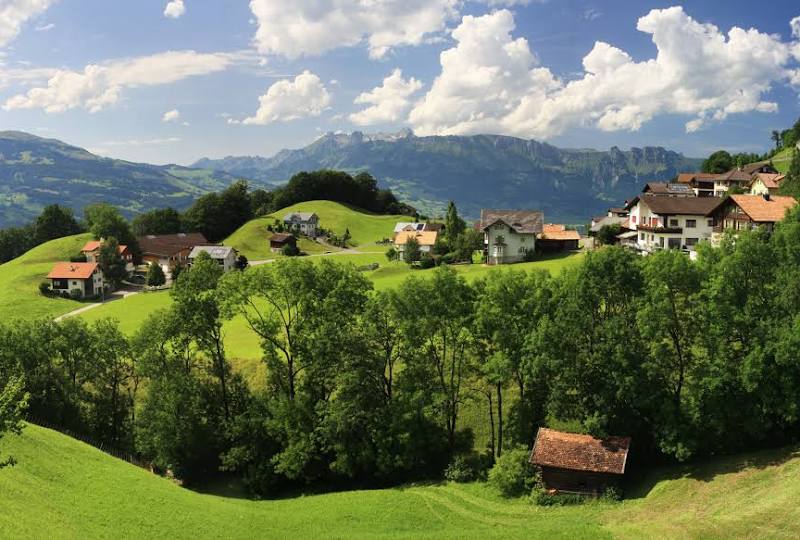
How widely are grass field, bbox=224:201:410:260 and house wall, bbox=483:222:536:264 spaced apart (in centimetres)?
5230

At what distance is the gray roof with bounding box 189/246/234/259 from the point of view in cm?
11412

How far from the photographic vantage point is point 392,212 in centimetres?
18525

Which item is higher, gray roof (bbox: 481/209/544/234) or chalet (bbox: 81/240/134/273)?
gray roof (bbox: 481/209/544/234)

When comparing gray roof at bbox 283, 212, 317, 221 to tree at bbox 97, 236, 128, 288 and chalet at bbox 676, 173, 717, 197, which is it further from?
chalet at bbox 676, 173, 717, 197

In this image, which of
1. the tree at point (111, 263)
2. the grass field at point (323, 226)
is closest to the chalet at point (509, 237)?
the grass field at point (323, 226)

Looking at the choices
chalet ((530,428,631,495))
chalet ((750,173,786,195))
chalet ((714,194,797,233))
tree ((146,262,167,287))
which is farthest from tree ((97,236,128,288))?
chalet ((750,173,786,195))

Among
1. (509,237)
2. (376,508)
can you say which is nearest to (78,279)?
A: (509,237)

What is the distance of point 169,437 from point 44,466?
8.36 meters

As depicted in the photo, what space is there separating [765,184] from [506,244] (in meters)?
48.3

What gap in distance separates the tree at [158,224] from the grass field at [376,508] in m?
117

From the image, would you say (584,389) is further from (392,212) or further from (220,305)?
(392,212)

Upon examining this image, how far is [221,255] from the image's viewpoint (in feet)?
375

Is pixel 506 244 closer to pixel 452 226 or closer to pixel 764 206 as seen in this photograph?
pixel 452 226

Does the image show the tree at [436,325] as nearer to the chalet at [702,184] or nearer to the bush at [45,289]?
the bush at [45,289]
